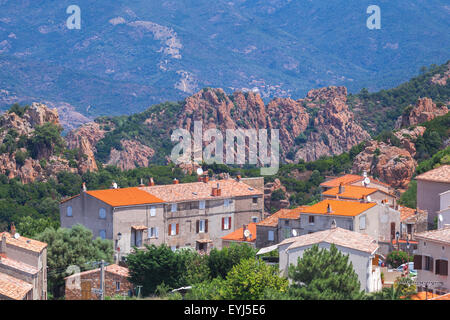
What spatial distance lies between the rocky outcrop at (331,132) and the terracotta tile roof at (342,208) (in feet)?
328

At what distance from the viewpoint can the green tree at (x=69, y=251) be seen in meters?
40.2

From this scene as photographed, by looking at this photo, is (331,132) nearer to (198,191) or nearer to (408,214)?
(198,191)

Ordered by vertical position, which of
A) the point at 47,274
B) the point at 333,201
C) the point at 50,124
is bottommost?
the point at 47,274

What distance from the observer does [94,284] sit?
1423 inches

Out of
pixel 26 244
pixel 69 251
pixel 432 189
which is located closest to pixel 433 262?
pixel 26 244

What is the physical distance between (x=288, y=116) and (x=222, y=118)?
42.4 ft

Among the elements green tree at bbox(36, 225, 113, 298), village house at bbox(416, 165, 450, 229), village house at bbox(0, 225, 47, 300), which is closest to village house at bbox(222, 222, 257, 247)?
green tree at bbox(36, 225, 113, 298)

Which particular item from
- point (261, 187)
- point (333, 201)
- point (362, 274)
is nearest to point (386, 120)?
point (261, 187)

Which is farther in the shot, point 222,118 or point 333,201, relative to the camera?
point 222,118

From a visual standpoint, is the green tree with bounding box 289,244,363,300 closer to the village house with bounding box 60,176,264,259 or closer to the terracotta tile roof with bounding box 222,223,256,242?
the terracotta tile roof with bounding box 222,223,256,242

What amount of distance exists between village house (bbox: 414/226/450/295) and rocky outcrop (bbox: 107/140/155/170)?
109774 millimetres

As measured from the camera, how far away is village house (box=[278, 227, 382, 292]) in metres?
31.1
